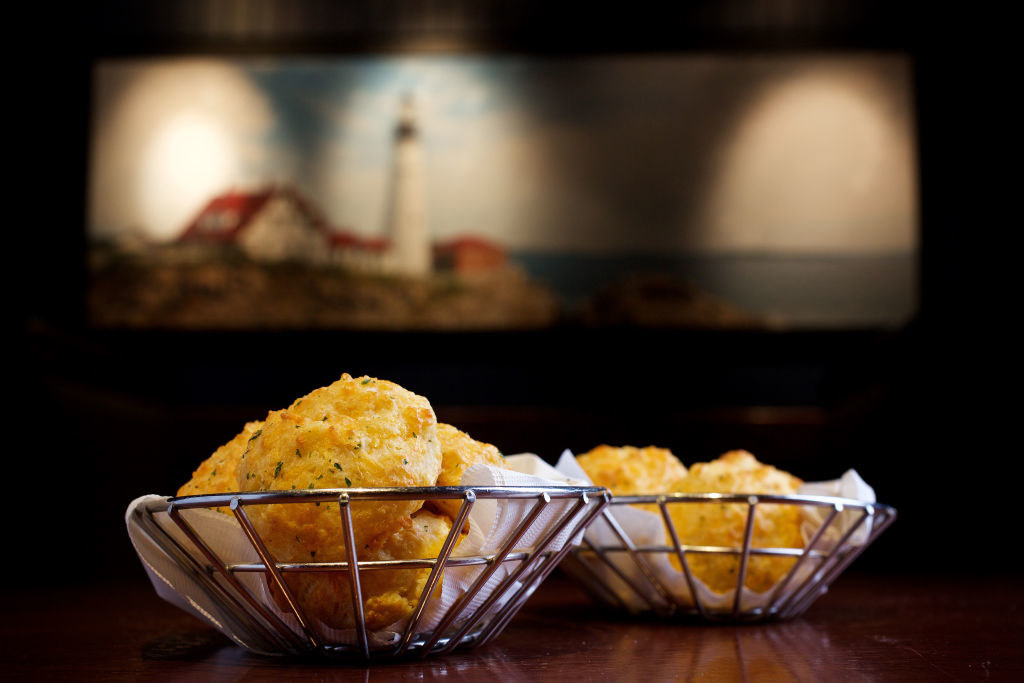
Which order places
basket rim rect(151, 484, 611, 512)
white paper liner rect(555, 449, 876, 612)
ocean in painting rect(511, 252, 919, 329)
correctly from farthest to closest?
ocean in painting rect(511, 252, 919, 329)
white paper liner rect(555, 449, 876, 612)
basket rim rect(151, 484, 611, 512)

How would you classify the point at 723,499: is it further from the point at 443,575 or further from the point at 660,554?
the point at 443,575

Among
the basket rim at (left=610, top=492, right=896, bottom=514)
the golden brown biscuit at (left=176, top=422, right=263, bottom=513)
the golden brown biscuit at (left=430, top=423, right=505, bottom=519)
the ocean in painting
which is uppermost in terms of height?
the golden brown biscuit at (left=430, top=423, right=505, bottom=519)

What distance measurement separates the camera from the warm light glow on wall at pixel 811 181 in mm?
3584

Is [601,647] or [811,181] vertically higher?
[811,181]

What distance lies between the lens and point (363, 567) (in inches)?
20.2

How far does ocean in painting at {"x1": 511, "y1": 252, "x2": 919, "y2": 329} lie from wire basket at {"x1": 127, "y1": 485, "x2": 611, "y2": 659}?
2.96m

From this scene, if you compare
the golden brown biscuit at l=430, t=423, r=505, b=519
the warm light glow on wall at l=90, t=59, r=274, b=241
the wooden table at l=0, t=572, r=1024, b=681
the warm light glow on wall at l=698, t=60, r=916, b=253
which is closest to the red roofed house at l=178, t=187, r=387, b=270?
the warm light glow on wall at l=90, t=59, r=274, b=241

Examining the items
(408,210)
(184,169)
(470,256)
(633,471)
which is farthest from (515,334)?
(633,471)

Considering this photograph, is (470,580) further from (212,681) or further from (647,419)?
(647,419)

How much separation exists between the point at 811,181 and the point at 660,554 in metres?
3.12

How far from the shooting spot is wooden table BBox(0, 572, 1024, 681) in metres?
0.51

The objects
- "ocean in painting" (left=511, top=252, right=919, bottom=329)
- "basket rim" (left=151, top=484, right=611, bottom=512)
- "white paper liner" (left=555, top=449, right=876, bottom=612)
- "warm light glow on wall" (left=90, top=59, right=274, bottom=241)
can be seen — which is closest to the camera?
"basket rim" (left=151, top=484, right=611, bottom=512)

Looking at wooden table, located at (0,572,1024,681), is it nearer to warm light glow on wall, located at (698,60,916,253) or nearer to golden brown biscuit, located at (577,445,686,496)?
golden brown biscuit, located at (577,445,686,496)

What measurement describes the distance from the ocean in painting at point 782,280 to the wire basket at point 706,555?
2799 mm
